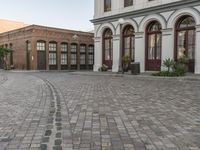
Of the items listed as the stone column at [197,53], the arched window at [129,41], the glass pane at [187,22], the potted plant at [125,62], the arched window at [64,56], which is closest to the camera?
the stone column at [197,53]

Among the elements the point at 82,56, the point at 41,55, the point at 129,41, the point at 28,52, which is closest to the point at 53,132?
the point at 129,41

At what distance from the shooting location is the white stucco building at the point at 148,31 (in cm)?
2159

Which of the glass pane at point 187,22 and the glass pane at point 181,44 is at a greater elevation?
the glass pane at point 187,22

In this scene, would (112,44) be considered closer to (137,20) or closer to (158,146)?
(137,20)

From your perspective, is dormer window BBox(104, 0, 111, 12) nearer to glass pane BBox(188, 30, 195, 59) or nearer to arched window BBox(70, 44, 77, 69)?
glass pane BBox(188, 30, 195, 59)

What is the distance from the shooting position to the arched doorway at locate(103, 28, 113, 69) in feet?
93.4

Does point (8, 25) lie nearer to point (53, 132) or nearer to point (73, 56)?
point (73, 56)

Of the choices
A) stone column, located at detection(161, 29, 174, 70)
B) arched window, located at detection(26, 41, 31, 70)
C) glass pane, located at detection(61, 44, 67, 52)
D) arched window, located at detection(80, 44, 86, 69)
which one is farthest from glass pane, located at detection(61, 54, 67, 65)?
stone column, located at detection(161, 29, 174, 70)

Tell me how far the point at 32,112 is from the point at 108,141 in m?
2.91

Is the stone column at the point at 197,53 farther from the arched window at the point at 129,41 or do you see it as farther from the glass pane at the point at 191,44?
the arched window at the point at 129,41

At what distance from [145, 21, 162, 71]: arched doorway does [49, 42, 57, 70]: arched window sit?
17188 mm

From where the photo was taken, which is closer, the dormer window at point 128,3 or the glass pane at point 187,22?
the glass pane at point 187,22

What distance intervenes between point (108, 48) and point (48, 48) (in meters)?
12.1

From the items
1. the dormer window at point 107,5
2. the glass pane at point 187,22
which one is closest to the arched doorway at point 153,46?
the glass pane at point 187,22
